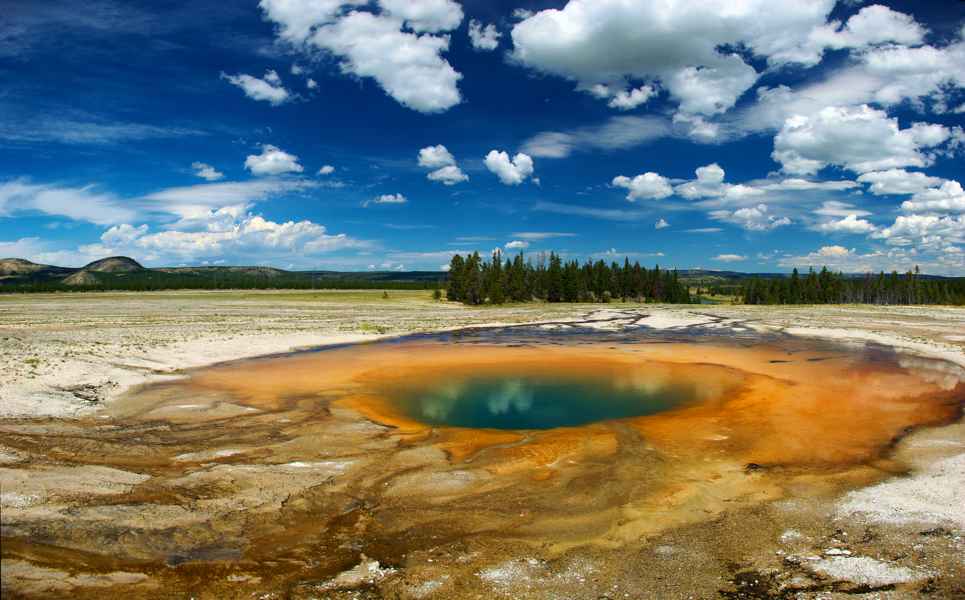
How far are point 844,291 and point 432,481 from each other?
144373 mm

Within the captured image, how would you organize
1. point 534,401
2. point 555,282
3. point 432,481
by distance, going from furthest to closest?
point 555,282, point 534,401, point 432,481

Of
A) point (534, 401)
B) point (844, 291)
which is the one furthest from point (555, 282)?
point (534, 401)

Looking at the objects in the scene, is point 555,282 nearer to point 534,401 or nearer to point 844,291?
point 844,291

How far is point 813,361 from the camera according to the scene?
30.0 m

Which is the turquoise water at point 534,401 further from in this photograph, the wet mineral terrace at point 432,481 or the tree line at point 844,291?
the tree line at point 844,291

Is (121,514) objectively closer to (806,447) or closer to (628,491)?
(628,491)

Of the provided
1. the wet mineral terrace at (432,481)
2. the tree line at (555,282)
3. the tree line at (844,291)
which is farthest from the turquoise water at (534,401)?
the tree line at (844,291)

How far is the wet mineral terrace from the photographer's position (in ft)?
25.0

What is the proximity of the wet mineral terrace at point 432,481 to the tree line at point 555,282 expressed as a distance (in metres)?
79.8

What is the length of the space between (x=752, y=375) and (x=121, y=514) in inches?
976

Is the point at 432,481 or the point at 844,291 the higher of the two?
the point at 844,291

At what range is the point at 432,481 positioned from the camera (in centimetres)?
1162

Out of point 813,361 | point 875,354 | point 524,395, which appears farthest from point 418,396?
point 875,354

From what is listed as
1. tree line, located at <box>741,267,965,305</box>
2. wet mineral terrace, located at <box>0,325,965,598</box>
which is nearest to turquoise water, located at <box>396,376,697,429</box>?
wet mineral terrace, located at <box>0,325,965,598</box>
